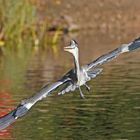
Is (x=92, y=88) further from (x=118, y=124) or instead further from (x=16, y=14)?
(x=16, y=14)

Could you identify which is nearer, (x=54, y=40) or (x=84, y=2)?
(x=54, y=40)

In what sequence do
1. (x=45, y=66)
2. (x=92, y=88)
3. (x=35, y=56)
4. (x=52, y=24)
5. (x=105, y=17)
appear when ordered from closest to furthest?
(x=92, y=88) → (x=45, y=66) → (x=35, y=56) → (x=52, y=24) → (x=105, y=17)

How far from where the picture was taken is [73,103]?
1576 cm

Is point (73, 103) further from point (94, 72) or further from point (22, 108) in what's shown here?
point (22, 108)

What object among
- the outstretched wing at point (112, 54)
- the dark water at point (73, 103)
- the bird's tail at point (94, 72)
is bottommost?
the dark water at point (73, 103)

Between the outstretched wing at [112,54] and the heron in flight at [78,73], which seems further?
the outstretched wing at [112,54]

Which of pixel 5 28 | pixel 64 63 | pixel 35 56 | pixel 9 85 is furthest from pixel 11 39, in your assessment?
pixel 9 85

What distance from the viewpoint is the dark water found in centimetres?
1318

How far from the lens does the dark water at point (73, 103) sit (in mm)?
13180

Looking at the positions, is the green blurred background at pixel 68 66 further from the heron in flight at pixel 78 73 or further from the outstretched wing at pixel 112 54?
the outstretched wing at pixel 112 54

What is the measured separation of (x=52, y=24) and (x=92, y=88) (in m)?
14.4

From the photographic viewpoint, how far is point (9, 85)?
1861 centimetres

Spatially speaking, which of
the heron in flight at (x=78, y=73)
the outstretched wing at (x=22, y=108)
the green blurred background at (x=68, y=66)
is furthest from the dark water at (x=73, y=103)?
the outstretched wing at (x=22, y=108)

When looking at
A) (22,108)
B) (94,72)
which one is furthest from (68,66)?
(22,108)
